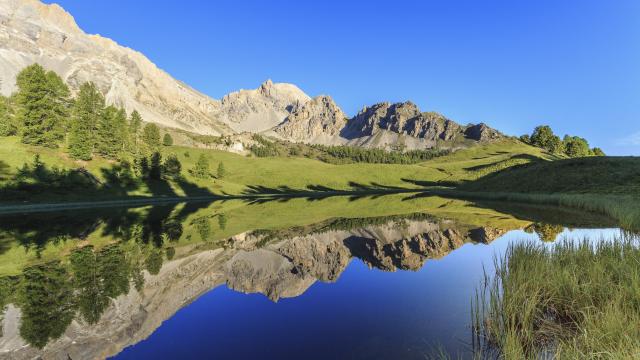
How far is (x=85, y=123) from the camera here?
303 ft

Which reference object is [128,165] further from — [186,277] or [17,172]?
[186,277]

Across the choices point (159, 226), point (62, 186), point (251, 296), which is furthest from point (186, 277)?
point (62, 186)

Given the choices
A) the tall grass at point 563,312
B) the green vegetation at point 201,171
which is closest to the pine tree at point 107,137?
the green vegetation at point 201,171

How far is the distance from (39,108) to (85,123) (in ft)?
34.4

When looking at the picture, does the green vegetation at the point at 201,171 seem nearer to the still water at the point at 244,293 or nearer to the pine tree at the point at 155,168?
the pine tree at the point at 155,168

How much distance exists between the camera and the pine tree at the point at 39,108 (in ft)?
268

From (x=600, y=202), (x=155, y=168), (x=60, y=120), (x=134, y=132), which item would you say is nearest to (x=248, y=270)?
(x=600, y=202)

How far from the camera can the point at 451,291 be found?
15.3 m

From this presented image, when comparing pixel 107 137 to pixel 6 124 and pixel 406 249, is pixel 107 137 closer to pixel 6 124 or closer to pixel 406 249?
pixel 6 124

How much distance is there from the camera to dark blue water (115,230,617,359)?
32.4 feet

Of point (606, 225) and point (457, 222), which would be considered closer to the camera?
point (606, 225)

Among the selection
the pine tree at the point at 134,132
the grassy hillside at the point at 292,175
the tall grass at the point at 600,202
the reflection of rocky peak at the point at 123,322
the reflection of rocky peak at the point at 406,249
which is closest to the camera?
the reflection of rocky peak at the point at 123,322

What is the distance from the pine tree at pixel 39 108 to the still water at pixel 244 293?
65.8m

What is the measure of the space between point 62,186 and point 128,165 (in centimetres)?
2614
